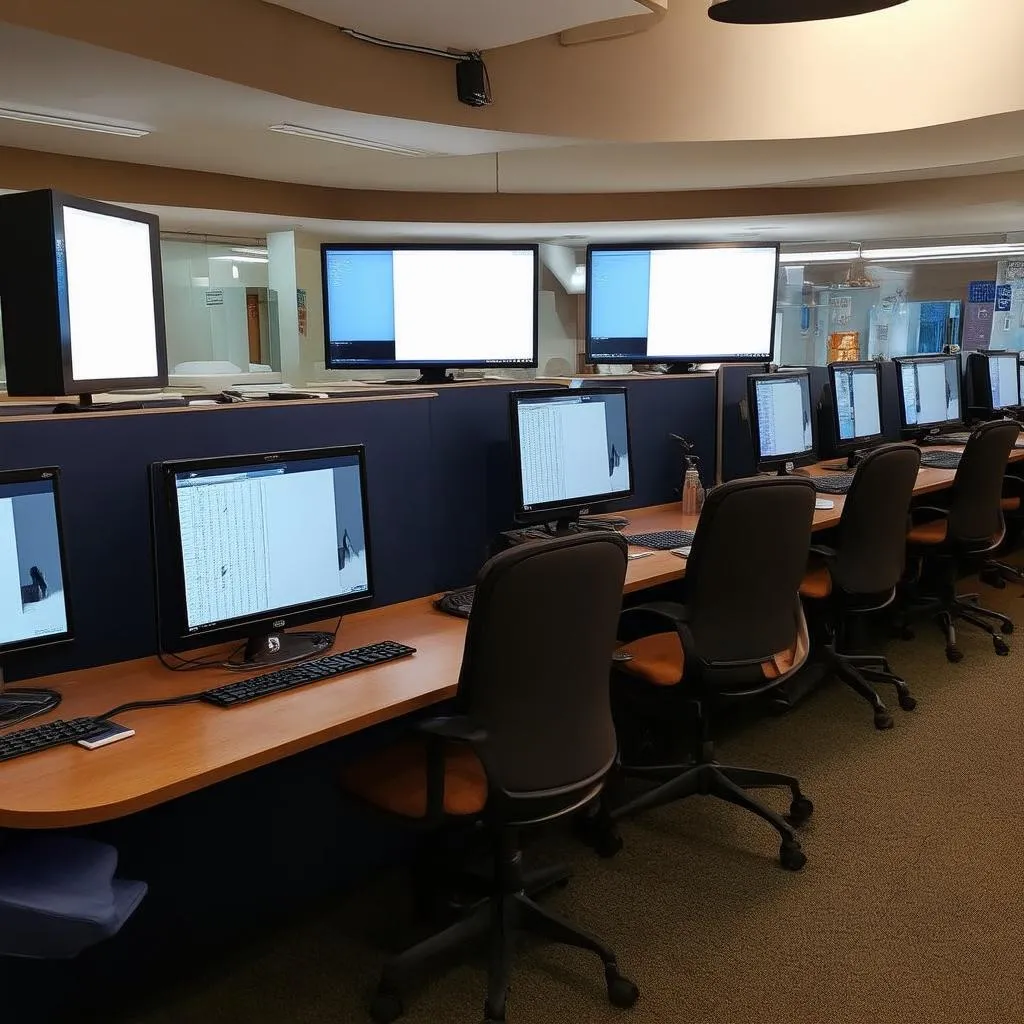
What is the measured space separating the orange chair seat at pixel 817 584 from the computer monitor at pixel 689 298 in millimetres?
1134

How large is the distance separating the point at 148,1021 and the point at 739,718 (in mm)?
2308

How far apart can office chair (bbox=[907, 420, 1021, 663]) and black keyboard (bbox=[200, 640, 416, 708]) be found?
293 centimetres

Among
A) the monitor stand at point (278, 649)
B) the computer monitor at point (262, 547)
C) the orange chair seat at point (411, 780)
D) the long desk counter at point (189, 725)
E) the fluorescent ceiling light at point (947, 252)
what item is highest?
the fluorescent ceiling light at point (947, 252)

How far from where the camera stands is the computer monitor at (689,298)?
438 centimetres

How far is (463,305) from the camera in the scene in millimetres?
4062

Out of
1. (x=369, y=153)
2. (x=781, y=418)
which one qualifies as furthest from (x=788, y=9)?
(x=369, y=153)

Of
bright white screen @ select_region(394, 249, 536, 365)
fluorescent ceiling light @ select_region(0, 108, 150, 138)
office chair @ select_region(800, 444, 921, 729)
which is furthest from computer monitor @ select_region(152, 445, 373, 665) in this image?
fluorescent ceiling light @ select_region(0, 108, 150, 138)

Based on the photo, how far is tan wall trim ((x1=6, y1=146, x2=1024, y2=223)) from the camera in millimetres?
6293

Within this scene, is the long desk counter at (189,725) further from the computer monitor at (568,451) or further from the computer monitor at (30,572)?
the computer monitor at (568,451)

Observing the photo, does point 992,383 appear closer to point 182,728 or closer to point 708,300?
point 708,300

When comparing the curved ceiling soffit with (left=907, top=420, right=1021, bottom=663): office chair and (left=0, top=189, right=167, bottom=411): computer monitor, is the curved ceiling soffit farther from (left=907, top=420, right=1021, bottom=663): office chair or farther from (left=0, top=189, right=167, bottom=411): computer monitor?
(left=0, top=189, right=167, bottom=411): computer monitor

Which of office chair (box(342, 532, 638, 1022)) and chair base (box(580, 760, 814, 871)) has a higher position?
office chair (box(342, 532, 638, 1022))

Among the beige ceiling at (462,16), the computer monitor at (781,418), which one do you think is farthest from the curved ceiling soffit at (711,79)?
the computer monitor at (781,418)

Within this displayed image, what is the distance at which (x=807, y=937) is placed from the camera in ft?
7.50
